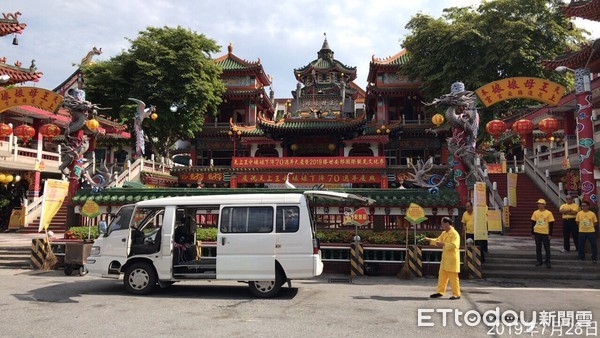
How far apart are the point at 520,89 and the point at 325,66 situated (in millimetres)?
30146

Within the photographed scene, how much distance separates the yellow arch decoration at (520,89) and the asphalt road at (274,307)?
6.10 metres

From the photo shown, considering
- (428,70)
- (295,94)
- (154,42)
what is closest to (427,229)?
(428,70)

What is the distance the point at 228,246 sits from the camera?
300 inches

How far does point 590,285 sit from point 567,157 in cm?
1265

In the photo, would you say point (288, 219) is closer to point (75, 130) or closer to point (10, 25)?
point (75, 130)

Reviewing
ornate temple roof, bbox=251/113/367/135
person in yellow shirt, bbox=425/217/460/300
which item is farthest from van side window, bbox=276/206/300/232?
ornate temple roof, bbox=251/113/367/135

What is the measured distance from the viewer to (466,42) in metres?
25.5

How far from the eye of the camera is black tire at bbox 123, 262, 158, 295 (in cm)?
777

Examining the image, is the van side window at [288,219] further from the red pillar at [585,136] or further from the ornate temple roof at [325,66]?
the ornate temple roof at [325,66]

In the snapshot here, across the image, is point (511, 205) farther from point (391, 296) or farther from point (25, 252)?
point (25, 252)

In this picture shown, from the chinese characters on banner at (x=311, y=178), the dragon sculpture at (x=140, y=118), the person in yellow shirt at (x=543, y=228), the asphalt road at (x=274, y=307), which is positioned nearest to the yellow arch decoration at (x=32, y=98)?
the asphalt road at (x=274, y=307)

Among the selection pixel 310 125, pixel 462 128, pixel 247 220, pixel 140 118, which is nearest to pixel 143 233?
pixel 247 220

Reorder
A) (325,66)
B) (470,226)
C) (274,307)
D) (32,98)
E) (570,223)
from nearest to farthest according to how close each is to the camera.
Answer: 1. (274,307)
2. (470,226)
3. (570,223)
4. (32,98)
5. (325,66)

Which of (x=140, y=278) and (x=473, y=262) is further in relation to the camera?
(x=473, y=262)
